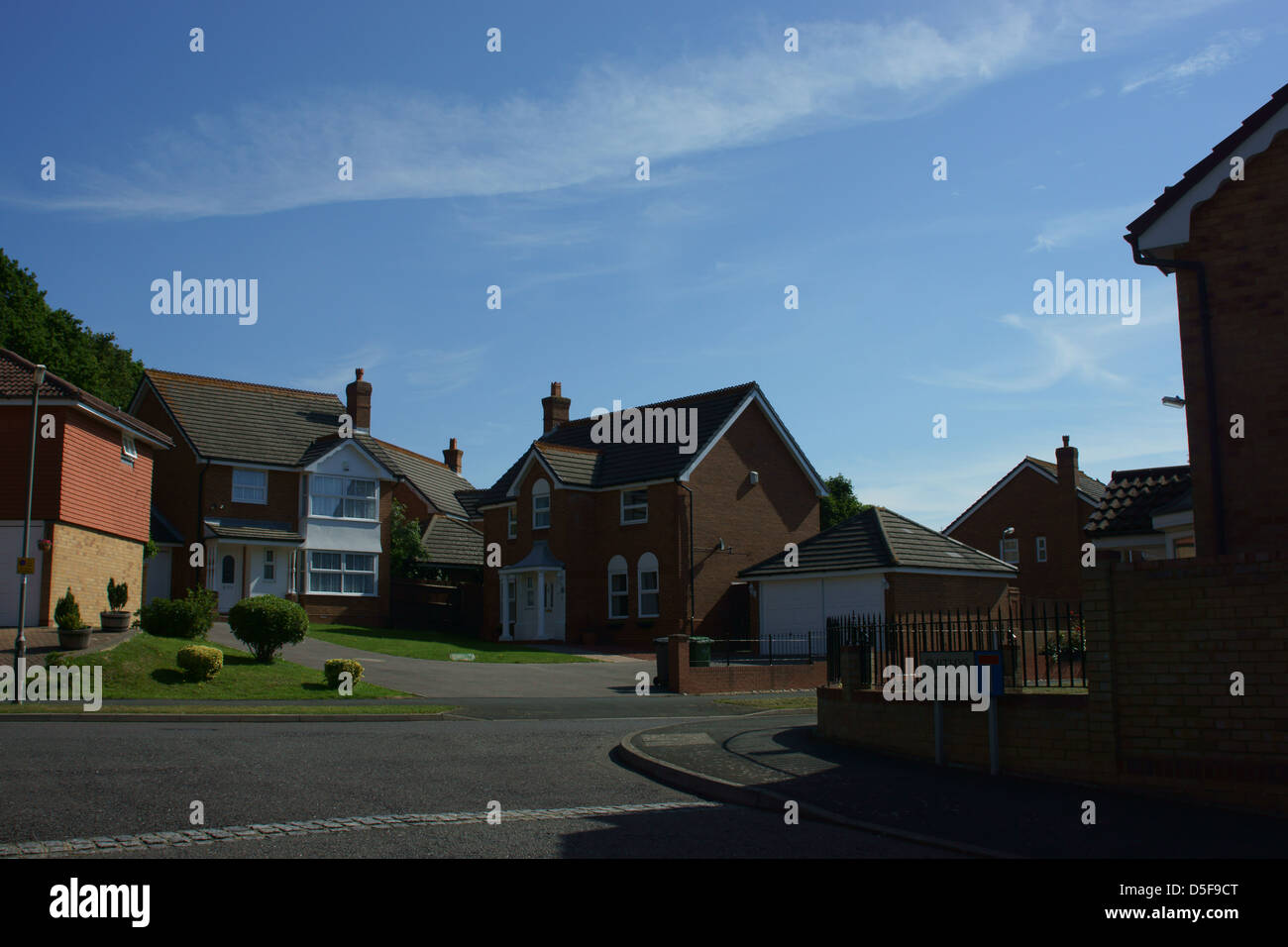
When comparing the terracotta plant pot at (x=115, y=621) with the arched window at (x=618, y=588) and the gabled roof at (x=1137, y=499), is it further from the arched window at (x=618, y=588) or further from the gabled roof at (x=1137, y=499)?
the gabled roof at (x=1137, y=499)

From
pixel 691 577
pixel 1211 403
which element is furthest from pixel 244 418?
pixel 1211 403

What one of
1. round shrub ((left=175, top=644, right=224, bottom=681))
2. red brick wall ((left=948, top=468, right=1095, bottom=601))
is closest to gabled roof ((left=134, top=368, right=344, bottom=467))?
round shrub ((left=175, top=644, right=224, bottom=681))

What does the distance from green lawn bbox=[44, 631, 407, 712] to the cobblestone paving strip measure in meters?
12.2


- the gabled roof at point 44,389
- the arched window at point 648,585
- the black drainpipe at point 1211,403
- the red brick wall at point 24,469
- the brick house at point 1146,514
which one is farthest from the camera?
the arched window at point 648,585

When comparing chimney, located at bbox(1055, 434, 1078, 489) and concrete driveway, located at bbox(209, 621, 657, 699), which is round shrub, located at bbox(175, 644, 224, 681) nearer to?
concrete driveway, located at bbox(209, 621, 657, 699)

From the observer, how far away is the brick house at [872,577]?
112 ft

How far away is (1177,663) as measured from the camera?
10.3 m

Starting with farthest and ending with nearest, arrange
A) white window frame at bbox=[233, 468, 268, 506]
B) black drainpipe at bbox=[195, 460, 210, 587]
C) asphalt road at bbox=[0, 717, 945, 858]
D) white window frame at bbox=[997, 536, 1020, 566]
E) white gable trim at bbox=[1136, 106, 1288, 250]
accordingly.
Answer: white window frame at bbox=[997, 536, 1020, 566] < white window frame at bbox=[233, 468, 268, 506] < black drainpipe at bbox=[195, 460, 210, 587] < white gable trim at bbox=[1136, 106, 1288, 250] < asphalt road at bbox=[0, 717, 945, 858]

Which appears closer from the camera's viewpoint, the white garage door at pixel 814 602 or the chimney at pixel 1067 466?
the white garage door at pixel 814 602

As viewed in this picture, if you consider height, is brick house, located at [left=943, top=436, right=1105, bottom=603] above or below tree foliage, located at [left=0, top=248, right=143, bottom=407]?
below

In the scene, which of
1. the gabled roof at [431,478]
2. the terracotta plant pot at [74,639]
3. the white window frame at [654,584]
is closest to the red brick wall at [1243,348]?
the terracotta plant pot at [74,639]

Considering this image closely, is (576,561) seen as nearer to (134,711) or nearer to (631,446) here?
(631,446)

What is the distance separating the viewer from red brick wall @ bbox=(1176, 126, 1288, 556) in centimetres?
1156

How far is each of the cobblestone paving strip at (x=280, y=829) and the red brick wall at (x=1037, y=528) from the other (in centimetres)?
3966
